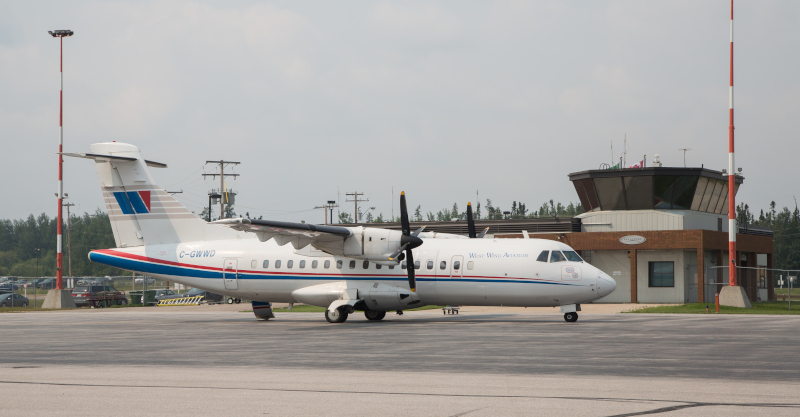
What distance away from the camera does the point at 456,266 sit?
28375 mm

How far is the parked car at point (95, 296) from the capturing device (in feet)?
171

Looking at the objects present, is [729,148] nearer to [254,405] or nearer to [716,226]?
[716,226]

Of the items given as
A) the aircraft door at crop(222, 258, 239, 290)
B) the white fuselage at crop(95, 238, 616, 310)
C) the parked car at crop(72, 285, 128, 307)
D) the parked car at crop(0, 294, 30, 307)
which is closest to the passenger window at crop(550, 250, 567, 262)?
the white fuselage at crop(95, 238, 616, 310)

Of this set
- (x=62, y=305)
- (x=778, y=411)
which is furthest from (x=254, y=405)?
(x=62, y=305)

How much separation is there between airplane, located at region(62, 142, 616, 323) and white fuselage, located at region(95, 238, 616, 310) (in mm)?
39

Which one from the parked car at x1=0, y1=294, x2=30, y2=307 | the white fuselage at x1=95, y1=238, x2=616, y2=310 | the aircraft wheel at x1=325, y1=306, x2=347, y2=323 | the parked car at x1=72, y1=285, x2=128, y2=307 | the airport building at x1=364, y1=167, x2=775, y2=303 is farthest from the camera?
the parked car at x1=0, y1=294, x2=30, y2=307

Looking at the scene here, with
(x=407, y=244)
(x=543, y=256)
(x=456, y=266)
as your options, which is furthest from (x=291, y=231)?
(x=543, y=256)

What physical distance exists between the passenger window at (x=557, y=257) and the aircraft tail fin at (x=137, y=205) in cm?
1461

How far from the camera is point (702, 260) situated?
48.1 meters

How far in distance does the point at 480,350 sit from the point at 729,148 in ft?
→ 97.4

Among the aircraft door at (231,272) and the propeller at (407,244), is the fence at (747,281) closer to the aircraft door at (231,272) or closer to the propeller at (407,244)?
the propeller at (407,244)

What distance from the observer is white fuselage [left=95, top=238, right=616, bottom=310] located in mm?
27422

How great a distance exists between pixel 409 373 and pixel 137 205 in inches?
862

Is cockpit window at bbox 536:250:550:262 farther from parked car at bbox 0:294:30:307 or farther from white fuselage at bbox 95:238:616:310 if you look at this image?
parked car at bbox 0:294:30:307
